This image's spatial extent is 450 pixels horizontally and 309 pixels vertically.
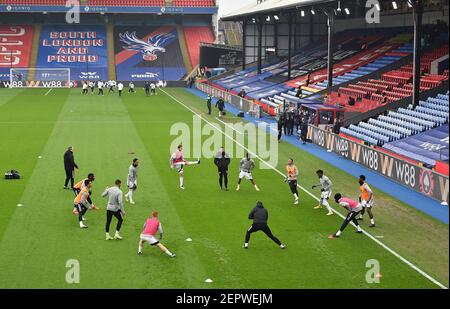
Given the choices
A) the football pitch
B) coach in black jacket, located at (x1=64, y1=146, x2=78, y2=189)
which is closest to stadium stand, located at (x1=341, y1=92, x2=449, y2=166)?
the football pitch

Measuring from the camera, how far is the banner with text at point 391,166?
25.2m

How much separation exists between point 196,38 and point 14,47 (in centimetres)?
2295

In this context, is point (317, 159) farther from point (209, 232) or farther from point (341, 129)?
point (209, 232)

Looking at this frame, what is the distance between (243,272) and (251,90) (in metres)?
47.2

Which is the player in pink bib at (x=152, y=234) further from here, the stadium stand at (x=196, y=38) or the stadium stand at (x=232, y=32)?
the stadium stand at (x=232, y=32)

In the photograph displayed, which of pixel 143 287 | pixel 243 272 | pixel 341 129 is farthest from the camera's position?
pixel 341 129

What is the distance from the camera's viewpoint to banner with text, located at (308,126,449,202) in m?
25.2

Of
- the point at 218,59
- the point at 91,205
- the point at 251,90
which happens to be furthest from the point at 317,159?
the point at 218,59

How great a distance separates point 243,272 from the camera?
16.8m

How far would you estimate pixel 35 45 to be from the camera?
8869 cm

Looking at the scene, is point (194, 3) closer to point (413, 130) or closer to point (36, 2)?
point (36, 2)
